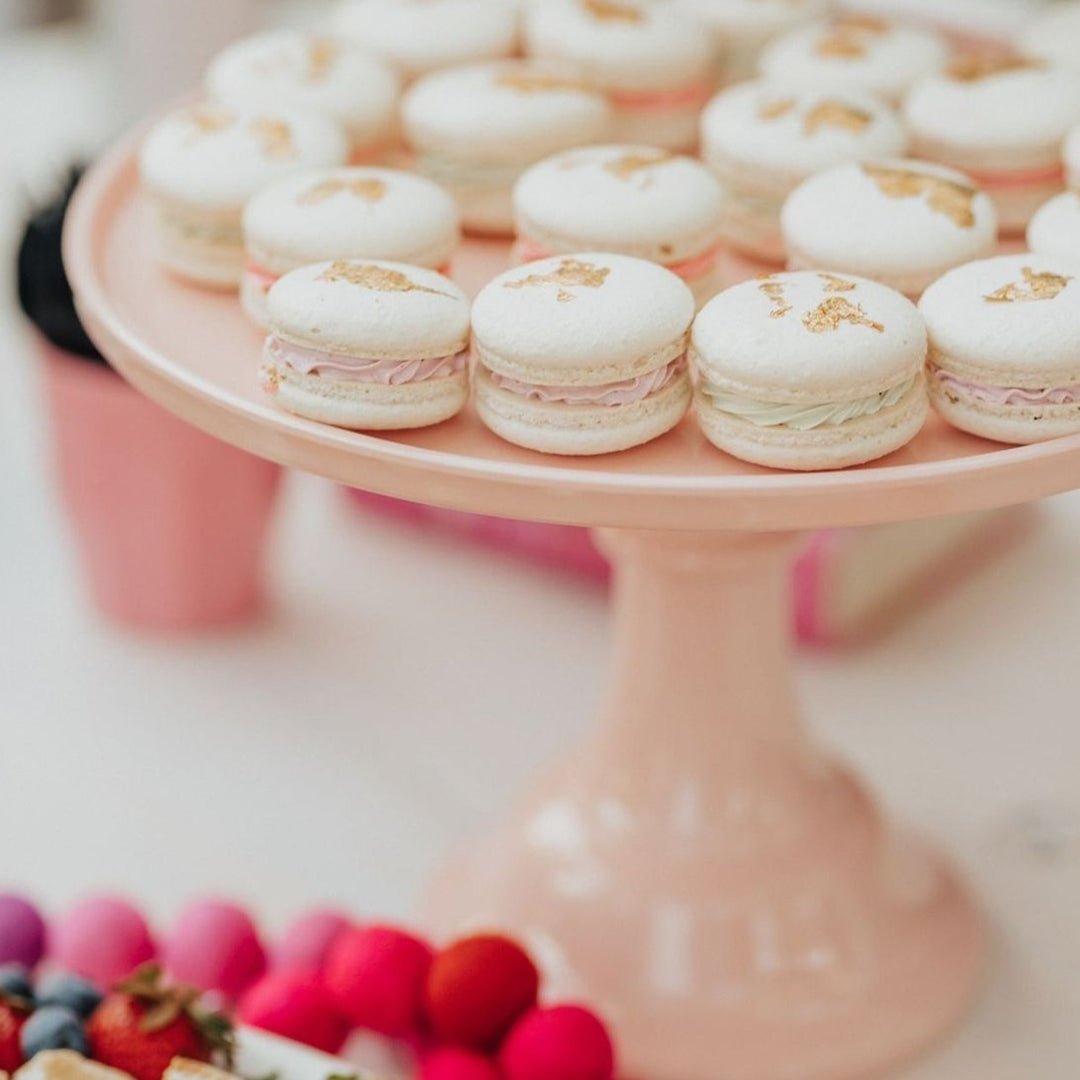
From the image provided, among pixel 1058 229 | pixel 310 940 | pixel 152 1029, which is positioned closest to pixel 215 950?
pixel 310 940

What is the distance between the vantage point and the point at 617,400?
2.87ft

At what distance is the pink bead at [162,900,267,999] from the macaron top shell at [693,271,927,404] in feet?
1.58

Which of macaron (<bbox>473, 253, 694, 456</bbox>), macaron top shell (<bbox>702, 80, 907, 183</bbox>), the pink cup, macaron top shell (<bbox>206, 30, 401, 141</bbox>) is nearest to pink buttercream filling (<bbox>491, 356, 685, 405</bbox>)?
macaron (<bbox>473, 253, 694, 456</bbox>)

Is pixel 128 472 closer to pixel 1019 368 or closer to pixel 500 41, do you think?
pixel 500 41

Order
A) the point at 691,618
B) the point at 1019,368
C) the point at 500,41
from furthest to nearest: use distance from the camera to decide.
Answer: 1. the point at 500,41
2. the point at 691,618
3. the point at 1019,368

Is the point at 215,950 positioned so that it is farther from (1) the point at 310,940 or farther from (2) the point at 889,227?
(2) the point at 889,227

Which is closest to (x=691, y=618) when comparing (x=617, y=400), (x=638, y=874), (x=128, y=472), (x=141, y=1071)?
(x=638, y=874)

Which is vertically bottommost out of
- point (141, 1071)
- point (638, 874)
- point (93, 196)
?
point (638, 874)

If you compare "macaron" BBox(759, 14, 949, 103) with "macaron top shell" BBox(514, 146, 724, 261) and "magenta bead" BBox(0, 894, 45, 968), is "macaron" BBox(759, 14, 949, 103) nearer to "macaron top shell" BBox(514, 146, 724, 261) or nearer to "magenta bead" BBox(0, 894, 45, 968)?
"macaron top shell" BBox(514, 146, 724, 261)

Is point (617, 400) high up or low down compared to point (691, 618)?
up

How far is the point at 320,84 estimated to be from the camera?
1.14 m

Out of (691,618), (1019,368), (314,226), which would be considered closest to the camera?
(1019,368)

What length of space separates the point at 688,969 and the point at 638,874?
7cm

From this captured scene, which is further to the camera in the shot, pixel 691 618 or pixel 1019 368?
pixel 691 618
